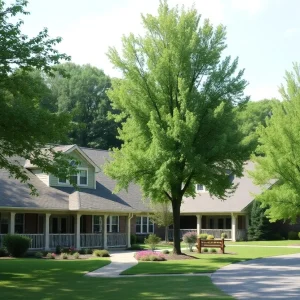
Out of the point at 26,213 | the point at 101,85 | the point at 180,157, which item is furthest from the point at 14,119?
the point at 101,85

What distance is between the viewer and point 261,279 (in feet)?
63.7

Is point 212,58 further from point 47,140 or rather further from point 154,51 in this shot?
point 47,140

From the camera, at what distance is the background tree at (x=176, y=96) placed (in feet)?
98.4

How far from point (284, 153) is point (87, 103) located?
5986 centimetres

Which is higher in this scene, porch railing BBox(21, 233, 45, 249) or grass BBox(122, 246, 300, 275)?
porch railing BBox(21, 233, 45, 249)

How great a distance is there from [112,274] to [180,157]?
9.03 meters

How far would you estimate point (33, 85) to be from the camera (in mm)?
20469

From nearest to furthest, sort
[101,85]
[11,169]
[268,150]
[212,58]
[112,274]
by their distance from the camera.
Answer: [11,169]
[112,274]
[268,150]
[212,58]
[101,85]

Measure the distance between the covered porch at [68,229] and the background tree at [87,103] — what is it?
38026 millimetres

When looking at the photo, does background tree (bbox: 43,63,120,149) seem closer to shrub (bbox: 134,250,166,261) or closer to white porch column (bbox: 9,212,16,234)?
white porch column (bbox: 9,212,16,234)

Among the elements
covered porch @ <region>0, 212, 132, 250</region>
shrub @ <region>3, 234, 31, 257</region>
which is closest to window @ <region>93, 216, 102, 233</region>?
covered porch @ <region>0, 212, 132, 250</region>

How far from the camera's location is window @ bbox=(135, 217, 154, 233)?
49312 millimetres

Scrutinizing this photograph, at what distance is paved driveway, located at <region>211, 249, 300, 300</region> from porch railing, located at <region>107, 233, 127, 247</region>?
14.9 metres

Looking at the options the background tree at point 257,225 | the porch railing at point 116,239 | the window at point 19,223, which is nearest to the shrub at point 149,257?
the window at point 19,223
